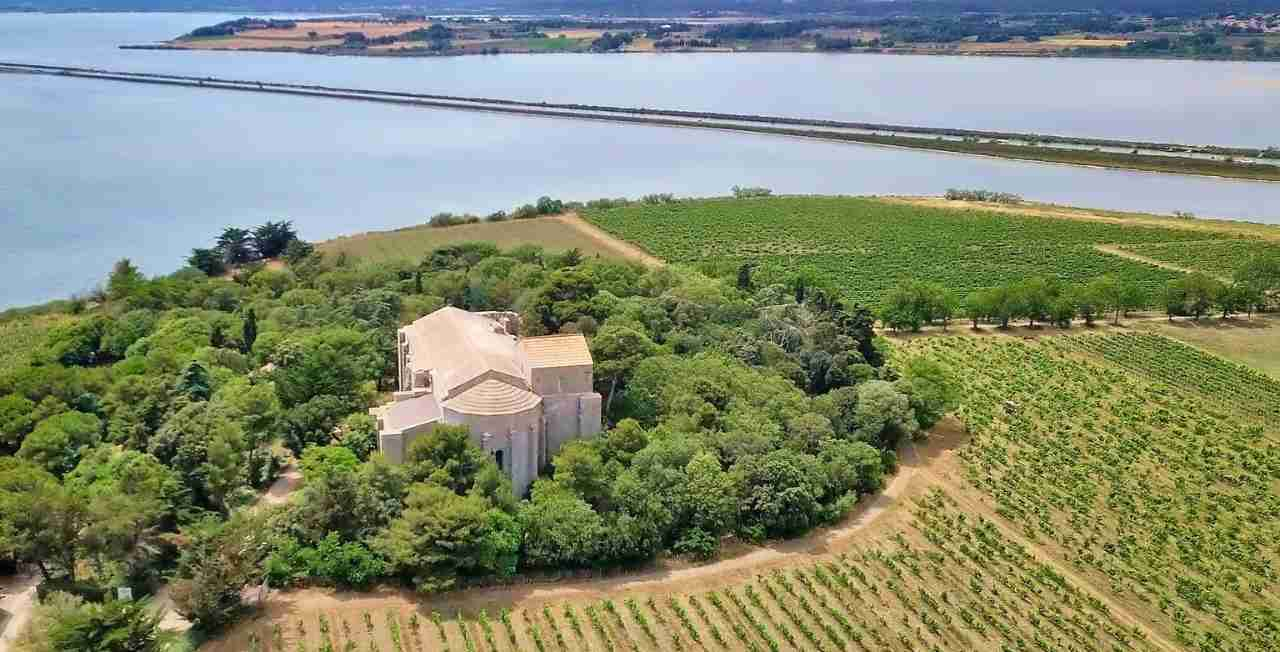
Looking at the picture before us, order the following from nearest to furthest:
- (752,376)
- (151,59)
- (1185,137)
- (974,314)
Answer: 1. (752,376)
2. (974,314)
3. (1185,137)
4. (151,59)

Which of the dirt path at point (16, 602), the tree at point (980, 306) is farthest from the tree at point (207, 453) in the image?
the tree at point (980, 306)

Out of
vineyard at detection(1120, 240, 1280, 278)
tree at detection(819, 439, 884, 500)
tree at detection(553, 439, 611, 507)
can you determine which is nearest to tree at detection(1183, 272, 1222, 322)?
vineyard at detection(1120, 240, 1280, 278)

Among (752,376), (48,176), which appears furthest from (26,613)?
(48,176)

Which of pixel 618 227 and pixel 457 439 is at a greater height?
pixel 457 439

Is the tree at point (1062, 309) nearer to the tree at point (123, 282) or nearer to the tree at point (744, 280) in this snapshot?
the tree at point (744, 280)

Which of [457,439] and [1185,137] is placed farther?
[1185,137]

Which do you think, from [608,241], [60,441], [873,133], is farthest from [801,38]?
[60,441]

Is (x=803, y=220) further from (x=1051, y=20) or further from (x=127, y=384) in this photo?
(x=1051, y=20)

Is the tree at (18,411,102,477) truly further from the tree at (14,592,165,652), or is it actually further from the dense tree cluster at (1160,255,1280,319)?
the dense tree cluster at (1160,255,1280,319)

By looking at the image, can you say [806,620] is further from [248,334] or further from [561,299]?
[248,334]
